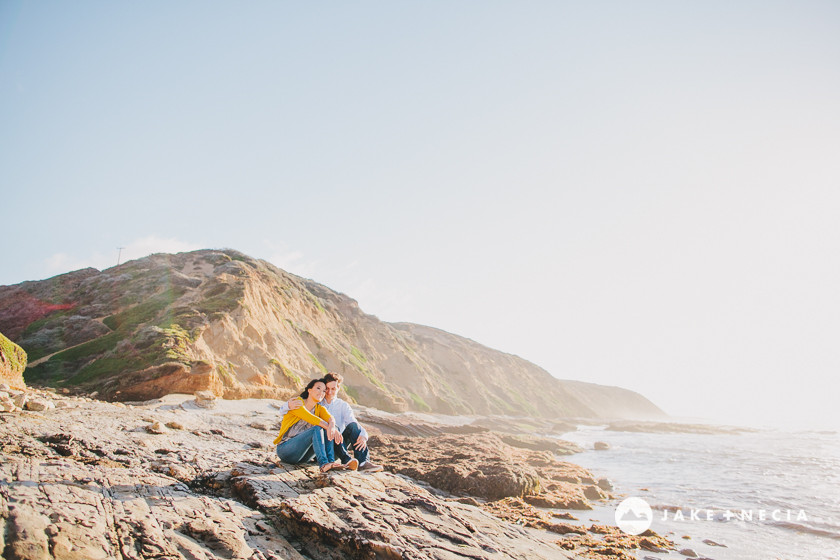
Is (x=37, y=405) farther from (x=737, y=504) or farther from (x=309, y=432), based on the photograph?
(x=737, y=504)

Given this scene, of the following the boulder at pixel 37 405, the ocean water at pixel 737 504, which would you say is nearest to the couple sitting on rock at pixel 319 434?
the boulder at pixel 37 405

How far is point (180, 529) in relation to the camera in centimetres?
360

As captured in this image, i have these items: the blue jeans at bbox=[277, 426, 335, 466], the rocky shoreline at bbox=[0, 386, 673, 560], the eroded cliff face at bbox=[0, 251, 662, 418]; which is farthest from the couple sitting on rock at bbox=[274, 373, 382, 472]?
the eroded cliff face at bbox=[0, 251, 662, 418]

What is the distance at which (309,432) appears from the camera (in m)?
5.64

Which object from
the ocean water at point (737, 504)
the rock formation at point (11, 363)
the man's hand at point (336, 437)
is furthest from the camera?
the rock formation at point (11, 363)

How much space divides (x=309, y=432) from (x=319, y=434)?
0.16 metres

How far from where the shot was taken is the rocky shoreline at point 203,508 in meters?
3.25

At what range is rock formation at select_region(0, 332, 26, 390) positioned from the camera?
10.0 metres

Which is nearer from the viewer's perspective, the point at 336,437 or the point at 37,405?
the point at 336,437

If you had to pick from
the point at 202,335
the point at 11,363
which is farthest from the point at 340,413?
the point at 202,335

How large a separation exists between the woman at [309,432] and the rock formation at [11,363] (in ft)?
28.9

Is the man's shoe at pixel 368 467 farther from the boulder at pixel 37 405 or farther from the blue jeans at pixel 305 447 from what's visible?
the boulder at pixel 37 405

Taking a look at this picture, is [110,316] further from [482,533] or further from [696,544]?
[696,544]

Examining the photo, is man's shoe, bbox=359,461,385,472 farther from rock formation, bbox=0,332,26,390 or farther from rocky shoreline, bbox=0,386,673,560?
rock formation, bbox=0,332,26,390
